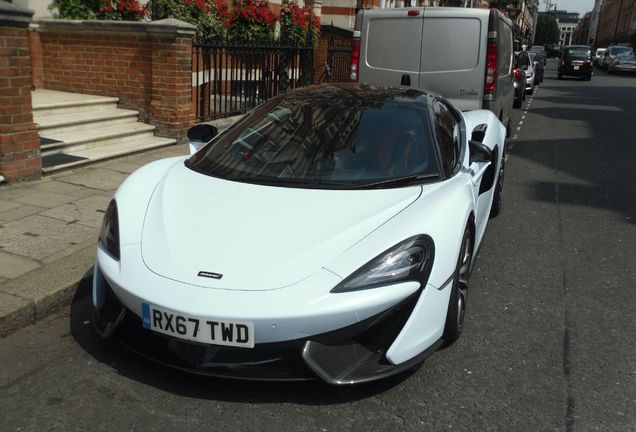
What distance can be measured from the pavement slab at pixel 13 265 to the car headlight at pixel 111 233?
3.19 feet

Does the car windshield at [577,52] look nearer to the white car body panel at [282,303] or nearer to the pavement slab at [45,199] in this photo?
the pavement slab at [45,199]

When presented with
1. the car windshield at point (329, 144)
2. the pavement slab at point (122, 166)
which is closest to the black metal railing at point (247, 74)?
the pavement slab at point (122, 166)

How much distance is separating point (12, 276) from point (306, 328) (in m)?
2.27

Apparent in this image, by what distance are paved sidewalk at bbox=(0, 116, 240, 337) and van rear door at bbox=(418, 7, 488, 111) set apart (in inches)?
177

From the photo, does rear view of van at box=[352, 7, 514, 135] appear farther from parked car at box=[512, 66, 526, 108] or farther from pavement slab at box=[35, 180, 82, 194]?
parked car at box=[512, 66, 526, 108]

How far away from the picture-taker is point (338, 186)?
3.60m

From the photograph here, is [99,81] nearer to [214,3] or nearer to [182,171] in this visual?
[214,3]

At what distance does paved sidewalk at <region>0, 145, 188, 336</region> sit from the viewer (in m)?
3.74

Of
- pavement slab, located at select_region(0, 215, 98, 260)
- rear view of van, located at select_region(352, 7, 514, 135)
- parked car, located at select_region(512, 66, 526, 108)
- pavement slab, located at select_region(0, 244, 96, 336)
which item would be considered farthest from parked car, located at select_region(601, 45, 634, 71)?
pavement slab, located at select_region(0, 244, 96, 336)

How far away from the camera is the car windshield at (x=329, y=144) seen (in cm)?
376

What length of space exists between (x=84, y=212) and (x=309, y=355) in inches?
136

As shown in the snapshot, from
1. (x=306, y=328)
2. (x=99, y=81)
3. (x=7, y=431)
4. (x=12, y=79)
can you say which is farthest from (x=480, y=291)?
(x=99, y=81)

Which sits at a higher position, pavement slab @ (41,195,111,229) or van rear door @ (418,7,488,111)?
van rear door @ (418,7,488,111)

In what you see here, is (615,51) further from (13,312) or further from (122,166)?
(13,312)
